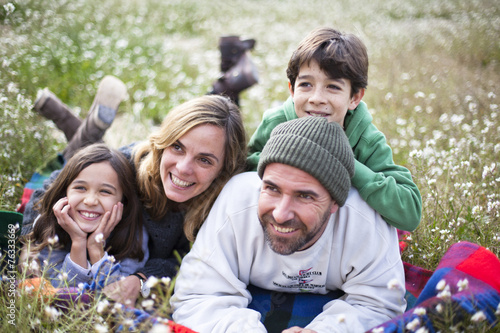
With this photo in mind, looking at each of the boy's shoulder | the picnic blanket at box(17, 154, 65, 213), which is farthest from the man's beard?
the picnic blanket at box(17, 154, 65, 213)

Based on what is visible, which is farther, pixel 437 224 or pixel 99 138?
pixel 99 138

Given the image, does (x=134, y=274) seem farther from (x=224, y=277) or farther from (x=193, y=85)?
(x=193, y=85)

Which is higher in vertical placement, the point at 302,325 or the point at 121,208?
the point at 121,208

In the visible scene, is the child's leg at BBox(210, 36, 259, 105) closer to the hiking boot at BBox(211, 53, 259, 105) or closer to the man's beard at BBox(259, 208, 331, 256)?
the hiking boot at BBox(211, 53, 259, 105)

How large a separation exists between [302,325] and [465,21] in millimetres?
9176

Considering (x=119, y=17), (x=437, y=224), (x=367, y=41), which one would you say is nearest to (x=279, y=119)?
(x=437, y=224)

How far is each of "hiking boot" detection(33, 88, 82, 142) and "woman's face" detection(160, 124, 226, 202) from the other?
6.18ft

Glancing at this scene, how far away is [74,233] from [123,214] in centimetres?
42

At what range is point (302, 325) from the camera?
284 cm

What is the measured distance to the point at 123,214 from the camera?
339cm

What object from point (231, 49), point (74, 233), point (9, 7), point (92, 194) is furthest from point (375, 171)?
point (9, 7)

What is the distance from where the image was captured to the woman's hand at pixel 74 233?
9.95 feet

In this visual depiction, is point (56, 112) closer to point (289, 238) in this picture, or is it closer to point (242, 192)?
point (242, 192)

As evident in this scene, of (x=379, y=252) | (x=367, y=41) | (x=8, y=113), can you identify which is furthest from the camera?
(x=367, y=41)
